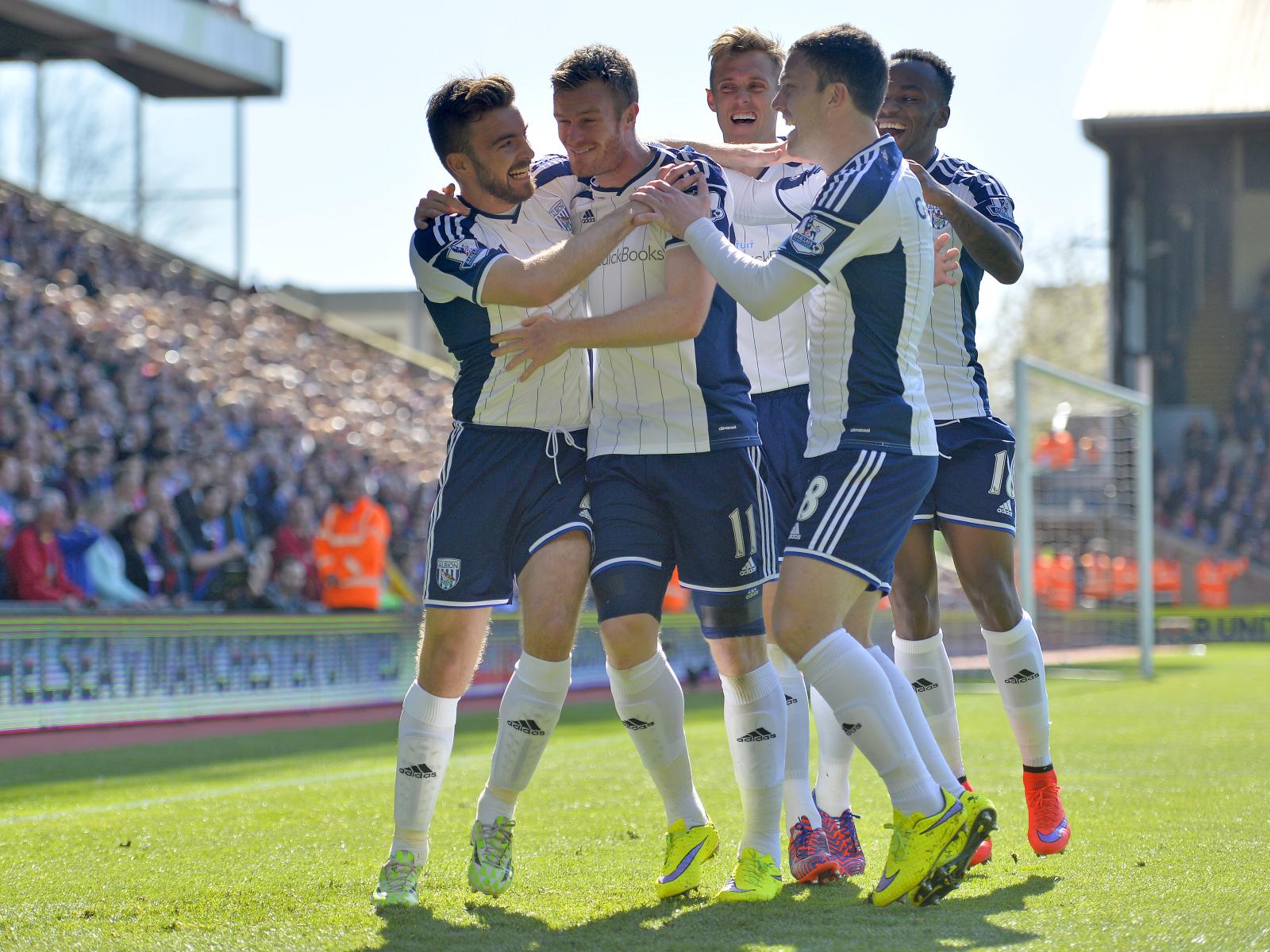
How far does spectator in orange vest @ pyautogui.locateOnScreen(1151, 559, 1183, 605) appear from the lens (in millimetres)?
29656

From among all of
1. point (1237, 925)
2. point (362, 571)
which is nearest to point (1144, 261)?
point (362, 571)

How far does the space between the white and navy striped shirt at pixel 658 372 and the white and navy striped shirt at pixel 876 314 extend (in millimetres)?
302

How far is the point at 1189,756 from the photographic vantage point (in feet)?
27.6

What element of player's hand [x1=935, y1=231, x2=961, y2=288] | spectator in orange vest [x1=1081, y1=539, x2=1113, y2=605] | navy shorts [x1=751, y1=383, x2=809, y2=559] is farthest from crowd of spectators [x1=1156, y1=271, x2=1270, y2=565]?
player's hand [x1=935, y1=231, x2=961, y2=288]

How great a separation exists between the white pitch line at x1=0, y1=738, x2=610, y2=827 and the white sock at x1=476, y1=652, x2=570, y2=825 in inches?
108

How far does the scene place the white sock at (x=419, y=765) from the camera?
15.1 ft

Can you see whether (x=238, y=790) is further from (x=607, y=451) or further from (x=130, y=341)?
(x=130, y=341)

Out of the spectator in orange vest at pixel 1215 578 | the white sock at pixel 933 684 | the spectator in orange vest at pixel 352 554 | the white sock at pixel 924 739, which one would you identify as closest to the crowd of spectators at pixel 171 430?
the spectator in orange vest at pixel 352 554

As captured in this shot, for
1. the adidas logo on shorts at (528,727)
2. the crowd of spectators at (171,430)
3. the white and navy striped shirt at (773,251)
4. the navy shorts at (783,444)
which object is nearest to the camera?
the adidas logo on shorts at (528,727)

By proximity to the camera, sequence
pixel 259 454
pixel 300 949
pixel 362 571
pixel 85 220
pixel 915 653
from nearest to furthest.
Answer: pixel 300 949, pixel 915 653, pixel 362 571, pixel 259 454, pixel 85 220

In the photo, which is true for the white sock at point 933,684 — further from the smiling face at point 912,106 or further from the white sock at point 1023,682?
the smiling face at point 912,106

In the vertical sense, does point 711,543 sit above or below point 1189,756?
above

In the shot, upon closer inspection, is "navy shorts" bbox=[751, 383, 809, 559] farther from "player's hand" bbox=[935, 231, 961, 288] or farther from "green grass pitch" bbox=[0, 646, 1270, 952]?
"green grass pitch" bbox=[0, 646, 1270, 952]

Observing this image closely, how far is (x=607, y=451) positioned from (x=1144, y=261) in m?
32.2
